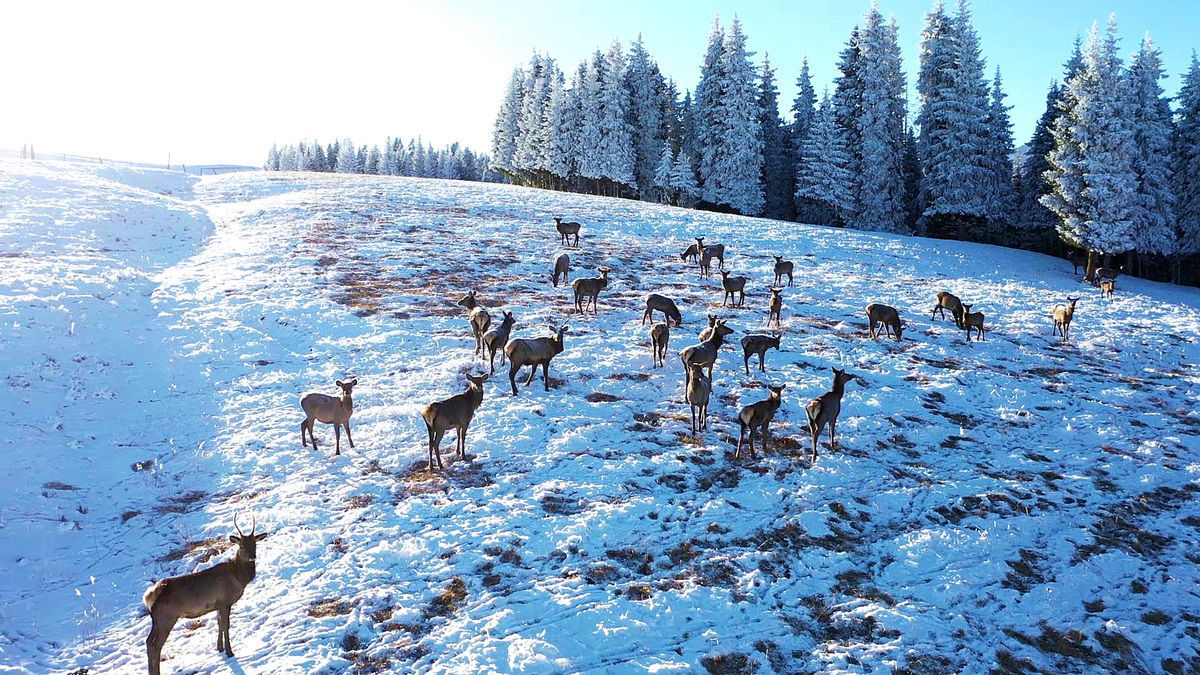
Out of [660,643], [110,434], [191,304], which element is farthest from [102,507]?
[191,304]

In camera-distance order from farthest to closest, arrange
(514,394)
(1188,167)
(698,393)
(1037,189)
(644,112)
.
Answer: (644,112) < (1037,189) < (1188,167) < (514,394) < (698,393)

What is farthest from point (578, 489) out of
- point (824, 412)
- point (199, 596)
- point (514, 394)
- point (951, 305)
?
point (951, 305)

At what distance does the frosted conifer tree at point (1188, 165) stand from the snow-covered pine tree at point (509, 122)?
65.9 meters

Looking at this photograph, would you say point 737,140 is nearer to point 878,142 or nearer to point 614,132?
point 878,142

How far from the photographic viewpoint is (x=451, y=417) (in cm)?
1230

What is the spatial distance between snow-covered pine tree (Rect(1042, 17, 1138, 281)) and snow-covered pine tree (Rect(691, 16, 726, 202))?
2758 centimetres

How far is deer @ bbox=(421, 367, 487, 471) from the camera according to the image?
12054 millimetres

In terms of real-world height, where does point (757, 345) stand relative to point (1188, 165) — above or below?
below

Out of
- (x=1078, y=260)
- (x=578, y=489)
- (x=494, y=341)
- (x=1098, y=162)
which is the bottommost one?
(x=578, y=489)

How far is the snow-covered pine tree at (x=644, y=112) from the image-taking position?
7119cm

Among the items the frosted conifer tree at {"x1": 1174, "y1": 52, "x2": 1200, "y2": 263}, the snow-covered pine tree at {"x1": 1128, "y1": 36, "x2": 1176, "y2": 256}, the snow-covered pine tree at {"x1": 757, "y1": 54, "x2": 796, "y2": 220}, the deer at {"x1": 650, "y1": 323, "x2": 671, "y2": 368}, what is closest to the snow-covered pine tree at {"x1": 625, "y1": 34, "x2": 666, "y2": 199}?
the snow-covered pine tree at {"x1": 757, "y1": 54, "x2": 796, "y2": 220}

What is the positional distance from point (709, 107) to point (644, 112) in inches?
517

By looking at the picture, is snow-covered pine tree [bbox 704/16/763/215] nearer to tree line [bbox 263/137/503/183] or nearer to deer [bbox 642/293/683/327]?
deer [bbox 642/293/683/327]

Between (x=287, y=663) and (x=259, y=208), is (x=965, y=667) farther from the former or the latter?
(x=259, y=208)
